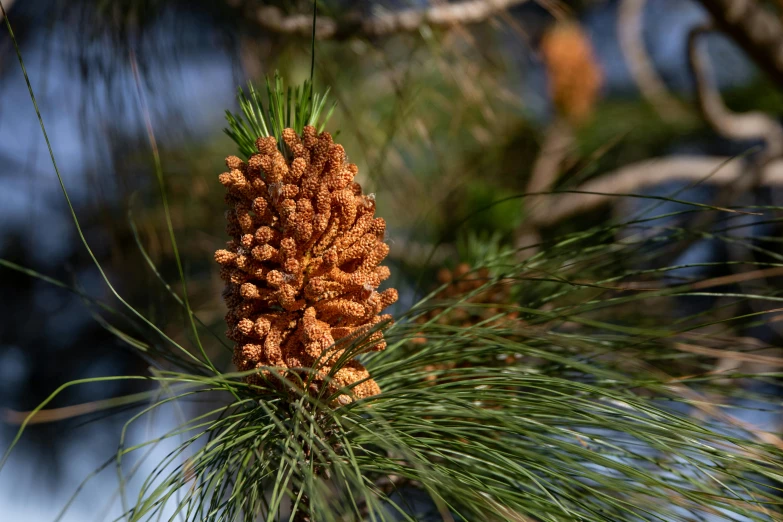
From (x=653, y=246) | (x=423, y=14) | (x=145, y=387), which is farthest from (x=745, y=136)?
(x=145, y=387)

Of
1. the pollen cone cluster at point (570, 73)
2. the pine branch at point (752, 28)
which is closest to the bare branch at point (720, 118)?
the pine branch at point (752, 28)

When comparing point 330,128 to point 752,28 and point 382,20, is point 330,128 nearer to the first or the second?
point 382,20

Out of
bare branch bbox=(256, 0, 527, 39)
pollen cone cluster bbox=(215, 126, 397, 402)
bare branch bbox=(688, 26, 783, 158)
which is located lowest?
pollen cone cluster bbox=(215, 126, 397, 402)

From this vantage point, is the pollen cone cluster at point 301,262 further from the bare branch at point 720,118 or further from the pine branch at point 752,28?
the bare branch at point 720,118

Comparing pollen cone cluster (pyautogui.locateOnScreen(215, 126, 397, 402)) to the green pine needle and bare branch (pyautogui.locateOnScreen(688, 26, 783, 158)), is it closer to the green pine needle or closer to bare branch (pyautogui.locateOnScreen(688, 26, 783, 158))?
the green pine needle

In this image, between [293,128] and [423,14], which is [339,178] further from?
[423,14]

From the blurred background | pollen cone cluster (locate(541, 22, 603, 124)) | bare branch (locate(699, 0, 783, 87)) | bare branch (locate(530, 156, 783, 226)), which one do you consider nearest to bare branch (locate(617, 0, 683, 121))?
the blurred background

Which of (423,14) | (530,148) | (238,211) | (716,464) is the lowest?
(716,464)

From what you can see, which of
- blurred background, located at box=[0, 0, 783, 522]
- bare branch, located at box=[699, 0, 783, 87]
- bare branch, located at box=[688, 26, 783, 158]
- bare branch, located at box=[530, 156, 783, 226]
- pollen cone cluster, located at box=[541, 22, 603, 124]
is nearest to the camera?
blurred background, located at box=[0, 0, 783, 522]
